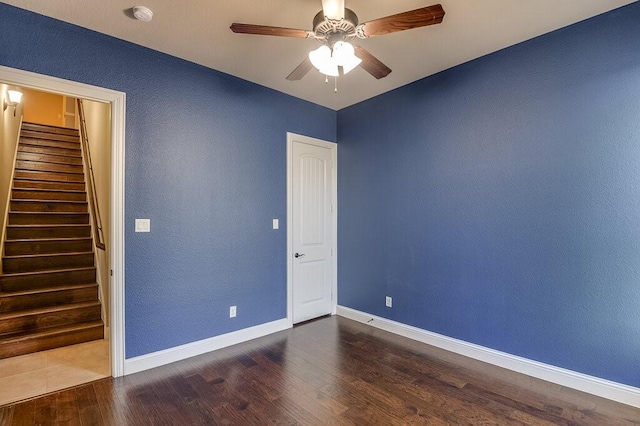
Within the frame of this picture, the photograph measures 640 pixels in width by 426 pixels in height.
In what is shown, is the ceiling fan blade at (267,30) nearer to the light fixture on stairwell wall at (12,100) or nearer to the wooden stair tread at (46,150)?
the light fixture on stairwell wall at (12,100)

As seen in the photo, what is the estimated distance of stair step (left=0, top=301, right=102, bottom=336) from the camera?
10.0 feet

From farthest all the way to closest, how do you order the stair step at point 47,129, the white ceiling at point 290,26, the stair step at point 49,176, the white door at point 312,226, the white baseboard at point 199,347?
the stair step at point 47,129, the stair step at point 49,176, the white door at point 312,226, the white baseboard at point 199,347, the white ceiling at point 290,26

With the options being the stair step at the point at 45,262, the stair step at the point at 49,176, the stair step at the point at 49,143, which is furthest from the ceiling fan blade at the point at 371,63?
the stair step at the point at 49,143

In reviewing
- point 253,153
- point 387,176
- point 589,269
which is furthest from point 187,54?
point 589,269

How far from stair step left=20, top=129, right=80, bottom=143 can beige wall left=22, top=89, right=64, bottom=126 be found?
1.89m

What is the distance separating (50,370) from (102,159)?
89.1 inches

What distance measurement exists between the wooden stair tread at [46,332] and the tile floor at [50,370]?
0.16 m

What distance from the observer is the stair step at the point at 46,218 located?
400 centimetres

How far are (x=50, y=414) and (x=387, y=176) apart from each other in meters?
3.63

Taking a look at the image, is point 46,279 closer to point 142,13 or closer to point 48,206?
point 48,206

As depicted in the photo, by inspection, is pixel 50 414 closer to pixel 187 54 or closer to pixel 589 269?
pixel 187 54

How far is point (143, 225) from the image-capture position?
2.77 metres

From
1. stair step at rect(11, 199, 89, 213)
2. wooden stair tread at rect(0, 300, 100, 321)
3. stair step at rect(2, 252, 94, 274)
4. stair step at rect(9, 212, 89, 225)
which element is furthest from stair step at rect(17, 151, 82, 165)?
wooden stair tread at rect(0, 300, 100, 321)

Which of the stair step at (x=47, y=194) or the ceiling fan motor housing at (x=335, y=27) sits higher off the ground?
the ceiling fan motor housing at (x=335, y=27)
